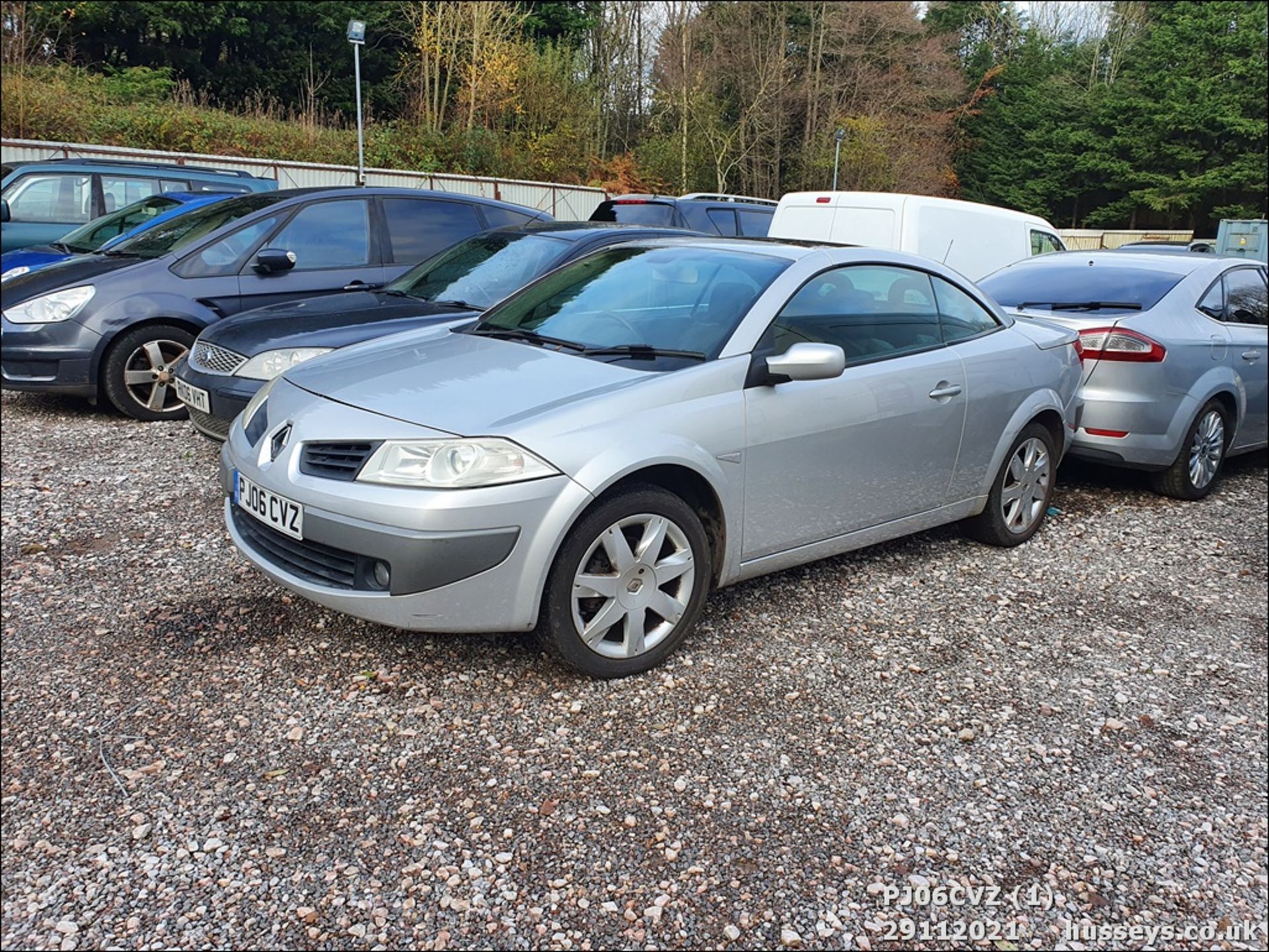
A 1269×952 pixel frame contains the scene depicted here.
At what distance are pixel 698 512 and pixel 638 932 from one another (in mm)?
1669

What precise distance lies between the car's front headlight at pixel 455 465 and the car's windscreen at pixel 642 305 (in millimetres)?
728

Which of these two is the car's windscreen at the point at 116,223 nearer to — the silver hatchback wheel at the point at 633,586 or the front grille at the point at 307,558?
the front grille at the point at 307,558

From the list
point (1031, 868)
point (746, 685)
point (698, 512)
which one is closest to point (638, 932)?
point (1031, 868)

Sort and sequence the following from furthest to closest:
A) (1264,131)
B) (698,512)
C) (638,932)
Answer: (1264,131)
(698,512)
(638,932)

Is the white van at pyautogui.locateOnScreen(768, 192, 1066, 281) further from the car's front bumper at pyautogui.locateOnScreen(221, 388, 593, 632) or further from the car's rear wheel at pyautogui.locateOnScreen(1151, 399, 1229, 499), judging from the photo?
the car's front bumper at pyautogui.locateOnScreen(221, 388, 593, 632)

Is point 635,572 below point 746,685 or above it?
above

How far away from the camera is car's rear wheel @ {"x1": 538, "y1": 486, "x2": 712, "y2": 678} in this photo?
3.32 meters

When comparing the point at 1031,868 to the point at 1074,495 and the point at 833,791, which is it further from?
the point at 1074,495

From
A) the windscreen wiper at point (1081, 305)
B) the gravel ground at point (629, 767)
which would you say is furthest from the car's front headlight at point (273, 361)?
the windscreen wiper at point (1081, 305)

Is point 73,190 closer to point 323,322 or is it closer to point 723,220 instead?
point 323,322

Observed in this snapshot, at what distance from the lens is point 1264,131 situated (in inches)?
1535

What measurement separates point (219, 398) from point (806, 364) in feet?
11.6

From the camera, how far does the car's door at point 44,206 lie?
419 inches

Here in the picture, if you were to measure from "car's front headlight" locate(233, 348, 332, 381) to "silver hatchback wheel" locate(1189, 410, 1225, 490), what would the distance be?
205 inches
